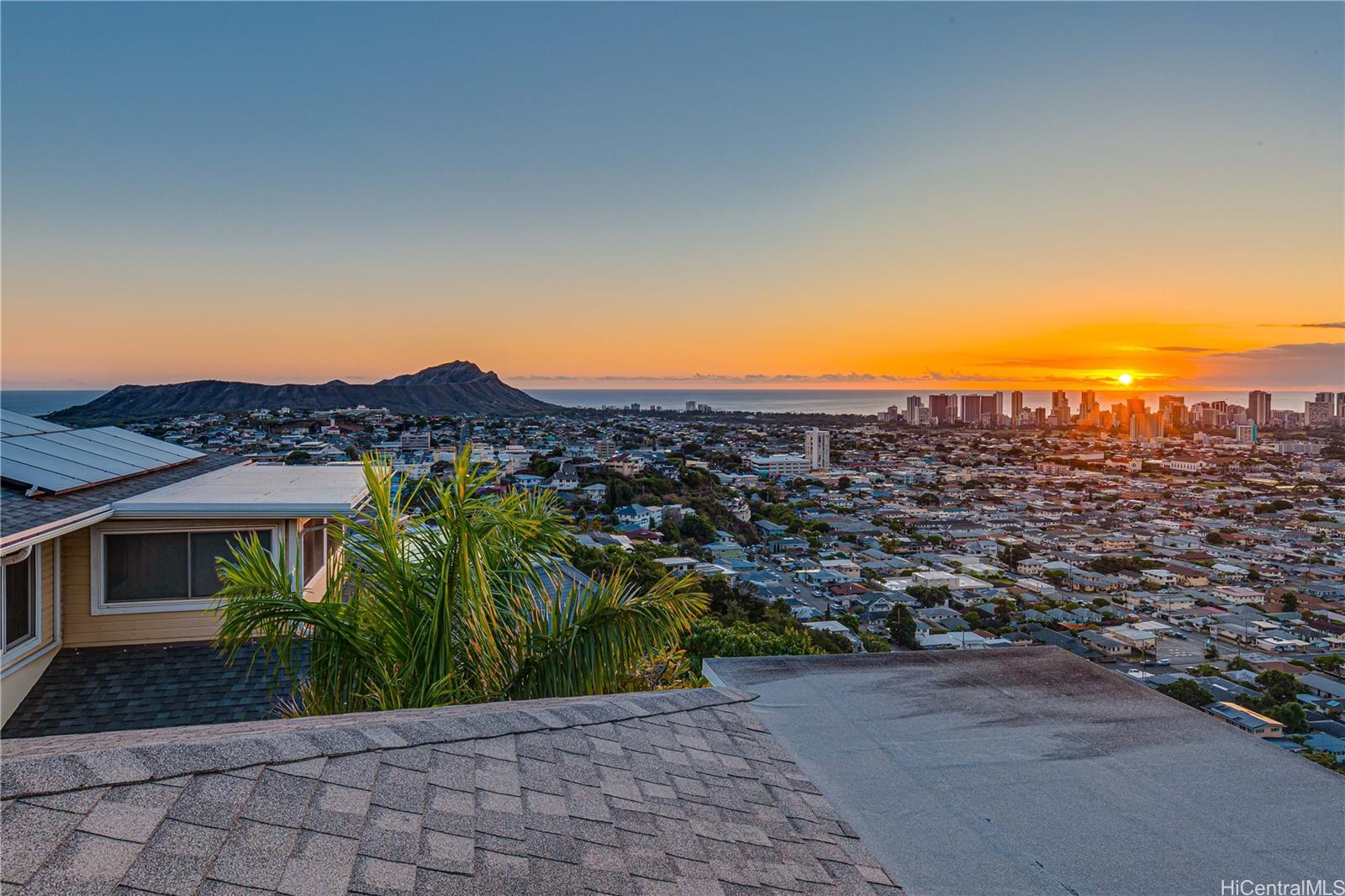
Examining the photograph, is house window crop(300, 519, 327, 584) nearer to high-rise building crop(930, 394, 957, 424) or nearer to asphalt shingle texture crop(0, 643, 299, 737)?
asphalt shingle texture crop(0, 643, 299, 737)

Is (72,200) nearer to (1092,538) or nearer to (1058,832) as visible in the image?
(1058,832)

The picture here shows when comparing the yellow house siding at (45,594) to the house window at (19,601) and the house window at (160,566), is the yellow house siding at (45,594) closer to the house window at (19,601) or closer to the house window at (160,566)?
the house window at (19,601)

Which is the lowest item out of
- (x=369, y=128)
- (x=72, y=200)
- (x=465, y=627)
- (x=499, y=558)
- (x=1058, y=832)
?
(x=1058, y=832)

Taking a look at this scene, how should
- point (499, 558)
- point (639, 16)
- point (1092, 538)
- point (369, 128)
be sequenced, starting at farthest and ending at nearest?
point (1092, 538)
point (369, 128)
point (639, 16)
point (499, 558)

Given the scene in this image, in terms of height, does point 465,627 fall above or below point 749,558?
above

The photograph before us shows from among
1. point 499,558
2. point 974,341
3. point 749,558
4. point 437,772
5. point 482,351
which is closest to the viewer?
point 437,772

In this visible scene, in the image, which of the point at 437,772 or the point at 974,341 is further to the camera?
the point at 974,341

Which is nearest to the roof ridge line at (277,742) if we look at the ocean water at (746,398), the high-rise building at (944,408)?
the high-rise building at (944,408)

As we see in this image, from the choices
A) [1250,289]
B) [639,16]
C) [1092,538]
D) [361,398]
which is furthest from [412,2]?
[361,398]
